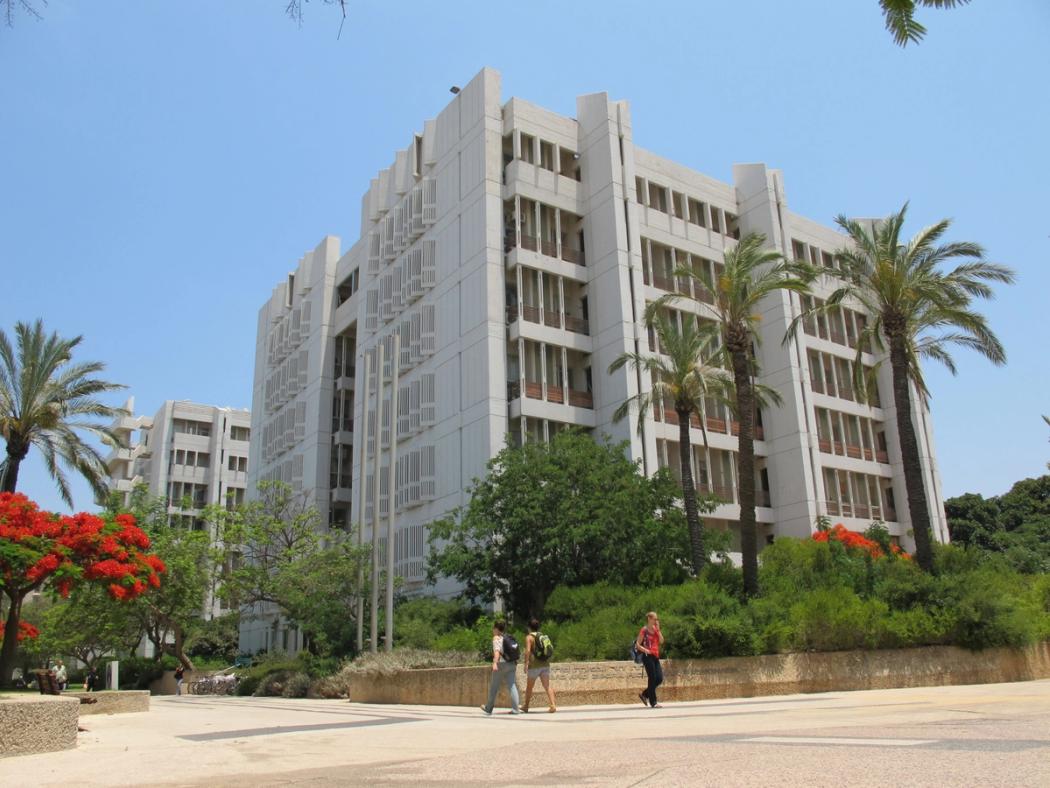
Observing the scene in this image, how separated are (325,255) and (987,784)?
2017 inches

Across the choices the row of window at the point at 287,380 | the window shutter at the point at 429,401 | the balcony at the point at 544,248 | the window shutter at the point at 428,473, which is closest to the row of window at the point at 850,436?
the balcony at the point at 544,248

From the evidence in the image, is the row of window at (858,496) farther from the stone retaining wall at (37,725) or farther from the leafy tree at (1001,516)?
the stone retaining wall at (37,725)

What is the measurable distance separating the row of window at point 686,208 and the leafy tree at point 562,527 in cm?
1686

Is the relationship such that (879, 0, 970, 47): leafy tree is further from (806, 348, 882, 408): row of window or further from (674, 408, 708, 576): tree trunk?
(806, 348, 882, 408): row of window

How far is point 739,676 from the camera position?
18.2 meters

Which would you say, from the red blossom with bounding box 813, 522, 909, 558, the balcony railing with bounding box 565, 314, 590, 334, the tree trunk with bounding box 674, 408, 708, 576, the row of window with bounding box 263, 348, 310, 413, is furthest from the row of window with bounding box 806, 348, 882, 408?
the row of window with bounding box 263, 348, 310, 413

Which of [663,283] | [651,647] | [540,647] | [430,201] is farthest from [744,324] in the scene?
[430,201]

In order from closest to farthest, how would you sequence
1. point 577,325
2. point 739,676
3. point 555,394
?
point 739,676 < point 555,394 < point 577,325

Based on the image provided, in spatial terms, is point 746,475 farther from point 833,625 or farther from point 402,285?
point 402,285

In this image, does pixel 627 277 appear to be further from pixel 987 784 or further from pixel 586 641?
pixel 987 784

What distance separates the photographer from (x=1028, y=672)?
2170 centimetres

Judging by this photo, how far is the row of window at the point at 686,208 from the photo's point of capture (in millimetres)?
40969

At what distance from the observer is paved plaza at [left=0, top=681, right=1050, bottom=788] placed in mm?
5434

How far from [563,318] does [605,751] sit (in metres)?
30.2
